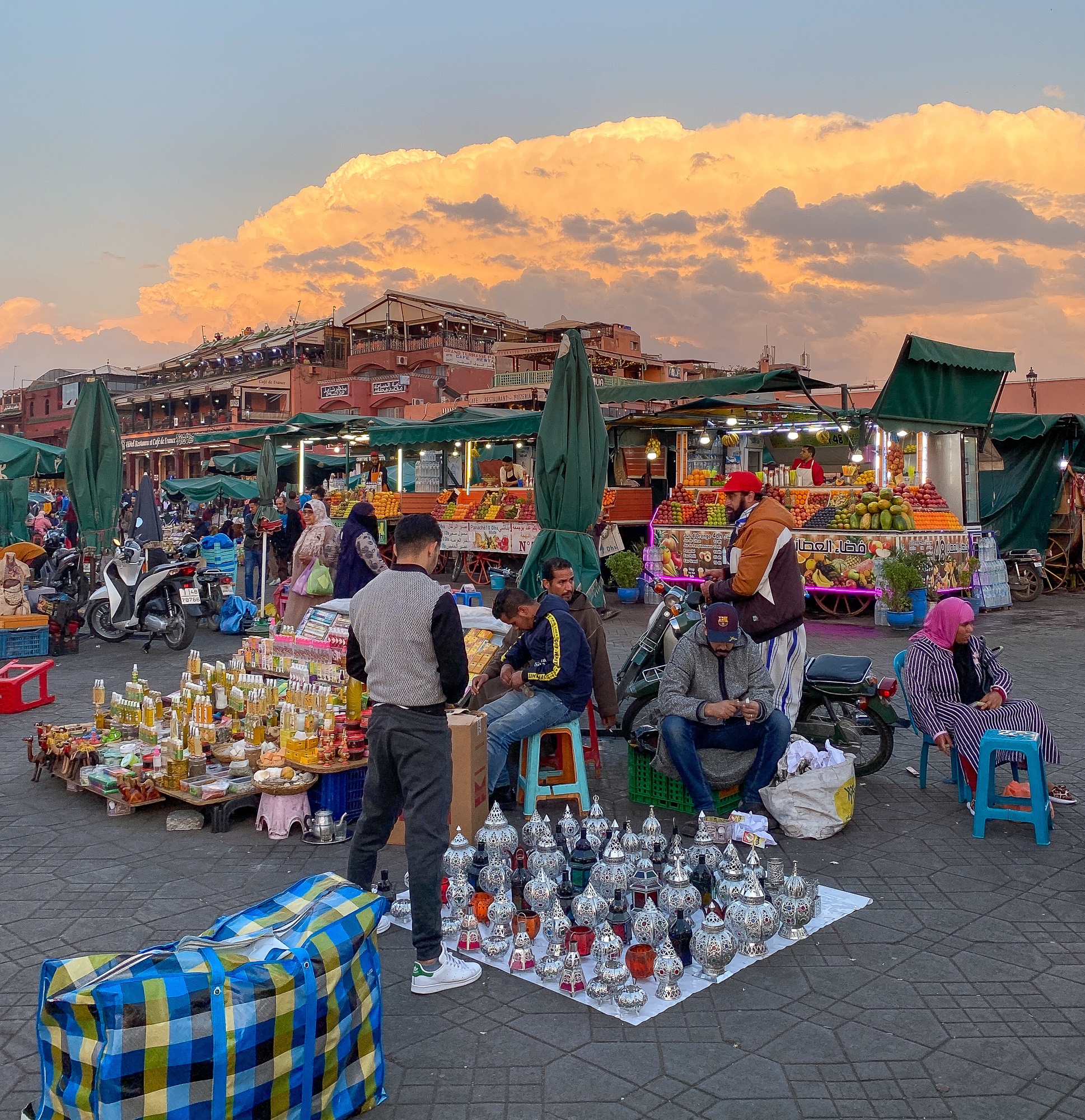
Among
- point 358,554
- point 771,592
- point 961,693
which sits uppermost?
point 358,554

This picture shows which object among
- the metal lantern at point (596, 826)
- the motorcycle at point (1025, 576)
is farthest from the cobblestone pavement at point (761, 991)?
the motorcycle at point (1025, 576)

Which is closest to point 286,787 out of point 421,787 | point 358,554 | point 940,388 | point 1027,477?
point 421,787

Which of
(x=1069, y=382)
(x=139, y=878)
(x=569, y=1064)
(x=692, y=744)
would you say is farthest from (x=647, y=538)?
(x=1069, y=382)

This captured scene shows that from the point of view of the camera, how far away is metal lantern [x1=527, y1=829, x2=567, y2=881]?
170 inches

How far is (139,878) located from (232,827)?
0.84m

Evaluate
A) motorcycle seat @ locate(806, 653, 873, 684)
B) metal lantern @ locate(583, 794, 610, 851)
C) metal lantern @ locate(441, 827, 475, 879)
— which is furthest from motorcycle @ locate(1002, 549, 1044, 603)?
metal lantern @ locate(441, 827, 475, 879)

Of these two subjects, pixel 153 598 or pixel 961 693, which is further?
pixel 153 598

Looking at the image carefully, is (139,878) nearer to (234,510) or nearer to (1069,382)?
(234,510)

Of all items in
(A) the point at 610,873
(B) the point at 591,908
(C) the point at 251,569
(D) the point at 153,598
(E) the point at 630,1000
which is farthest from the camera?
(C) the point at 251,569

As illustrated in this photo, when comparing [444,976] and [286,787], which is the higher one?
[286,787]

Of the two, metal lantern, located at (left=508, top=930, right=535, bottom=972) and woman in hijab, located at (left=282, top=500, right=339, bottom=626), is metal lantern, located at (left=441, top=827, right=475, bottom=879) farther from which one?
woman in hijab, located at (left=282, top=500, right=339, bottom=626)

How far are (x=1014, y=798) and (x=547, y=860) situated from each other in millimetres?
2812

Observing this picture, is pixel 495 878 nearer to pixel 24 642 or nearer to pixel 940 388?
pixel 24 642

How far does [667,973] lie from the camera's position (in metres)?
3.65
